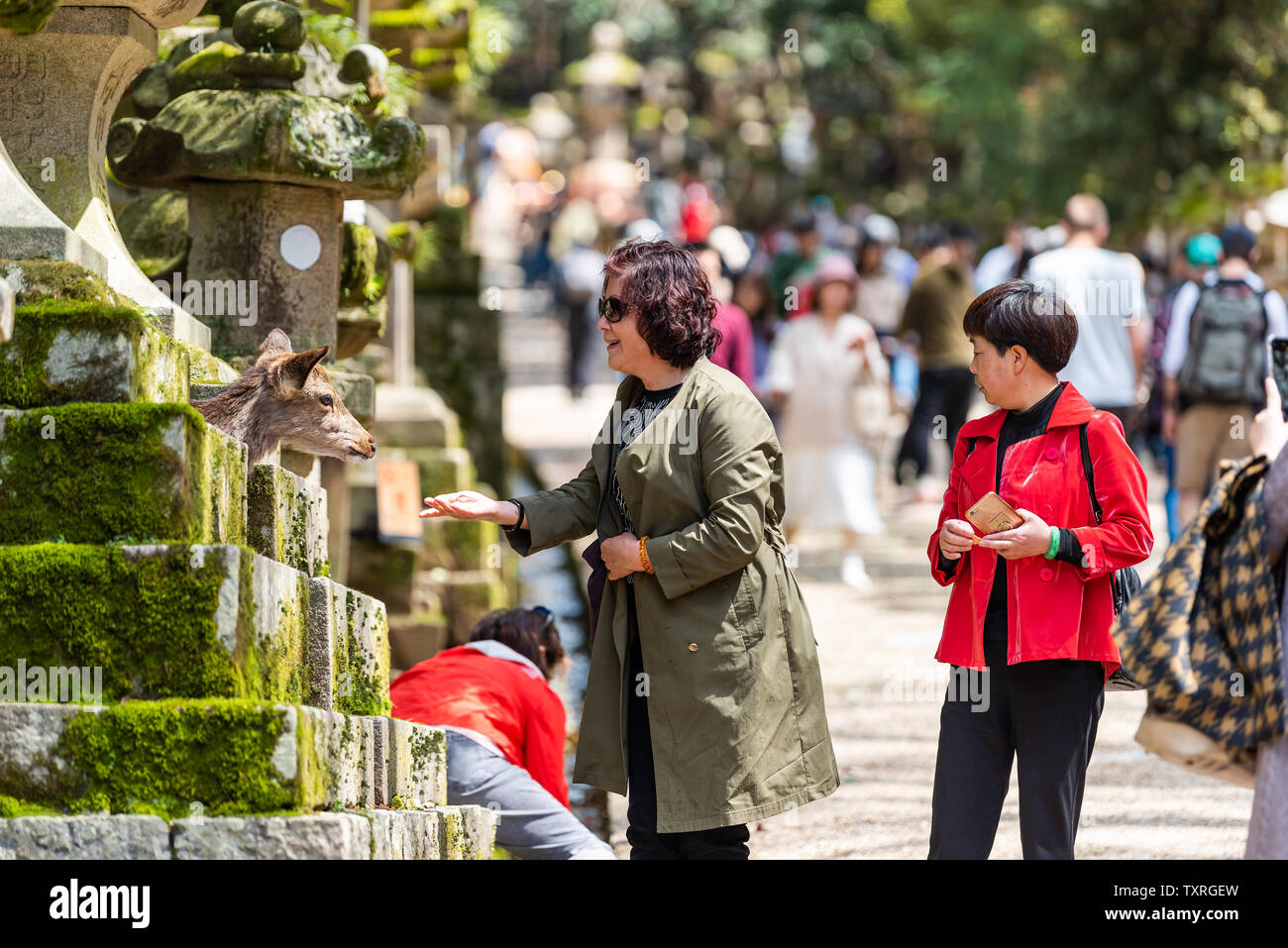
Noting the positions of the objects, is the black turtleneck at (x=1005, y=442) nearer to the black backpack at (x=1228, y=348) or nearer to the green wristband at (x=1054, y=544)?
the green wristband at (x=1054, y=544)

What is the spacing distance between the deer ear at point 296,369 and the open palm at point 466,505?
972mm

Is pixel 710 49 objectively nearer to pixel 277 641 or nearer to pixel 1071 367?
pixel 1071 367

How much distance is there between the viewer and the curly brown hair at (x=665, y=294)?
502cm

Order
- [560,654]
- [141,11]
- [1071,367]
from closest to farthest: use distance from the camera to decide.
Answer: [141,11] → [560,654] → [1071,367]

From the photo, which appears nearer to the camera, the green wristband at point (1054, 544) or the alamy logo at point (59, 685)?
the alamy logo at point (59, 685)

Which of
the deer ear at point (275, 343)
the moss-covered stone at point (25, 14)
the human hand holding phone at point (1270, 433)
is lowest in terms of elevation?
the human hand holding phone at point (1270, 433)

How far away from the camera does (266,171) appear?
6.69 metres

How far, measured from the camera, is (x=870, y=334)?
12461 mm

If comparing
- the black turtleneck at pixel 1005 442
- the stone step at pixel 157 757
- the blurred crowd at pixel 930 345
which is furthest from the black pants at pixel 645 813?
the blurred crowd at pixel 930 345

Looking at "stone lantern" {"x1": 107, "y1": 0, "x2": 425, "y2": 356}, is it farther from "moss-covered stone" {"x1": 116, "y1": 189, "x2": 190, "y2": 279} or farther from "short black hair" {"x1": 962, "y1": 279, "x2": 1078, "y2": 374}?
"short black hair" {"x1": 962, "y1": 279, "x2": 1078, "y2": 374}

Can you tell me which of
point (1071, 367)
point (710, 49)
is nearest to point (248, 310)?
point (1071, 367)

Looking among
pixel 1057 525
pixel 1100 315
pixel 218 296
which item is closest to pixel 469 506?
pixel 1057 525
